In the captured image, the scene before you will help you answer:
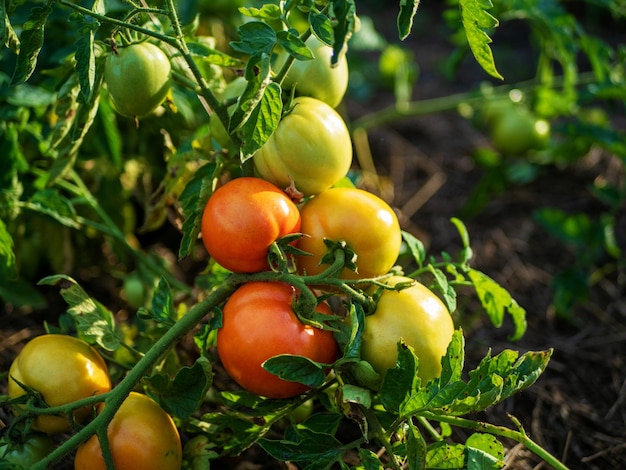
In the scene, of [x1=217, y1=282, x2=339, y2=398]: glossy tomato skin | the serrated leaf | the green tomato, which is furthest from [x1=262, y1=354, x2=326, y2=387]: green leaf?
the green tomato

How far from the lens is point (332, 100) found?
1251mm

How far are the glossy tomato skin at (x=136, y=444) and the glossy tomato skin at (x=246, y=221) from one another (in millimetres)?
282

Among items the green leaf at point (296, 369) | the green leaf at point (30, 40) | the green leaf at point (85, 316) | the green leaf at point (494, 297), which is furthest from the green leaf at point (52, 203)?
the green leaf at point (494, 297)

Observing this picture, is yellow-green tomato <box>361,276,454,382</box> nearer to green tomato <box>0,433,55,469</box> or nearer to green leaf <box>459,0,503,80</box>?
green leaf <box>459,0,503,80</box>

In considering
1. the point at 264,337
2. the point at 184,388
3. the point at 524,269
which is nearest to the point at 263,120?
the point at 264,337

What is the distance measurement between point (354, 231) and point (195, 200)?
0.29 m

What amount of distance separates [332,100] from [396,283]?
0.38m

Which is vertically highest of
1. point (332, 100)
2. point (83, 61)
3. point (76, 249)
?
point (83, 61)

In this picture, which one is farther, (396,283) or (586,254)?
(586,254)

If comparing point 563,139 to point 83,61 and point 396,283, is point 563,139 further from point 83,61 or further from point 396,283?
point 83,61

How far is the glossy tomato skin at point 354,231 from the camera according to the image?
3.58 ft

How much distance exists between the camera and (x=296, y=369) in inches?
38.7

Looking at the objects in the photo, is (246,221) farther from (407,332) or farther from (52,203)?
(52,203)

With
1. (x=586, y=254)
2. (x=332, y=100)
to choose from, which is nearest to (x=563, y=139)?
(x=586, y=254)
